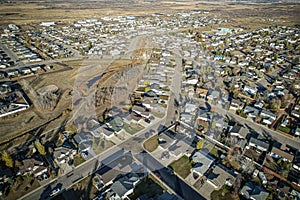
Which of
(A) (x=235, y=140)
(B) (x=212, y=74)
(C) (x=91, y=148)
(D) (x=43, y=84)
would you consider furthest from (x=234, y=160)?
(D) (x=43, y=84)

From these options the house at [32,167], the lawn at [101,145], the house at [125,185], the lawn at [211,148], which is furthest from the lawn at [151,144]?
the house at [32,167]

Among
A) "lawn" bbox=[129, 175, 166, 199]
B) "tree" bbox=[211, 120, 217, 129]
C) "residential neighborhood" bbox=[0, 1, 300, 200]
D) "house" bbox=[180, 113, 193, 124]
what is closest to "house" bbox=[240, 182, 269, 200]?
"residential neighborhood" bbox=[0, 1, 300, 200]

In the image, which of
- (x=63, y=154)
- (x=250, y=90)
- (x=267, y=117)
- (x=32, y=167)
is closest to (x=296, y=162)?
(x=267, y=117)

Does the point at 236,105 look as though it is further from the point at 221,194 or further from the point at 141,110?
the point at 221,194

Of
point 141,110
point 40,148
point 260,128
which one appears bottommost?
point 260,128

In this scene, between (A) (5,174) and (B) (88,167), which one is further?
(B) (88,167)
